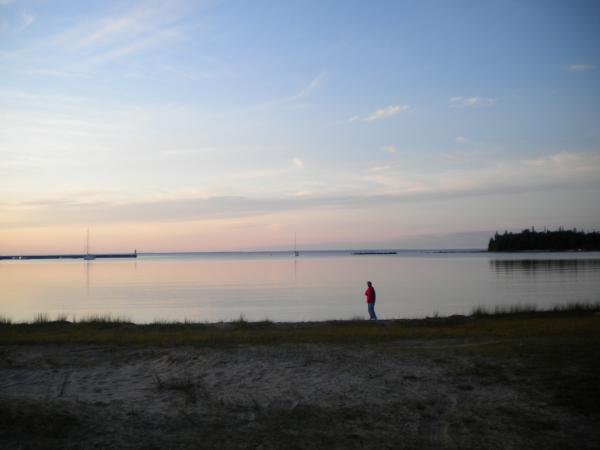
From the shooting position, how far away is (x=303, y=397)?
1007 cm

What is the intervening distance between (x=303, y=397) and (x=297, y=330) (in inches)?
382

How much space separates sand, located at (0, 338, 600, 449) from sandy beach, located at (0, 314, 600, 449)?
0.09 feet

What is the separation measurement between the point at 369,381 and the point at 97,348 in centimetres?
786

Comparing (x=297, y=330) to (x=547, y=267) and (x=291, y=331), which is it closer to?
(x=291, y=331)

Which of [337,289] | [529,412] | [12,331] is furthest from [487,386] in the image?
[337,289]

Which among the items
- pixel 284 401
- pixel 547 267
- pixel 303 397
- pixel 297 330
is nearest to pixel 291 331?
pixel 297 330

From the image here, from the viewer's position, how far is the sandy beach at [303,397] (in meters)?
8.20

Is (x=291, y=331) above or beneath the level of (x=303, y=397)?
beneath

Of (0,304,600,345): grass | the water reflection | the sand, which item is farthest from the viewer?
the water reflection

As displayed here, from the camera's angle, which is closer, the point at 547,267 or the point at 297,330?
the point at 297,330

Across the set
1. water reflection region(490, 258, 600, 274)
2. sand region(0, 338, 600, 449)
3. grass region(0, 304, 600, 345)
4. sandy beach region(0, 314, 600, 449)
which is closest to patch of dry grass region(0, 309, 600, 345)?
grass region(0, 304, 600, 345)

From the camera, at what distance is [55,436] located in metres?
8.11

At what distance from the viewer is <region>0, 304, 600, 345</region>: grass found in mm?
16516

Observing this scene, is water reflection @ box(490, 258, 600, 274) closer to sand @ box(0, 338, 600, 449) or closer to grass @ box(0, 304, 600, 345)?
grass @ box(0, 304, 600, 345)
